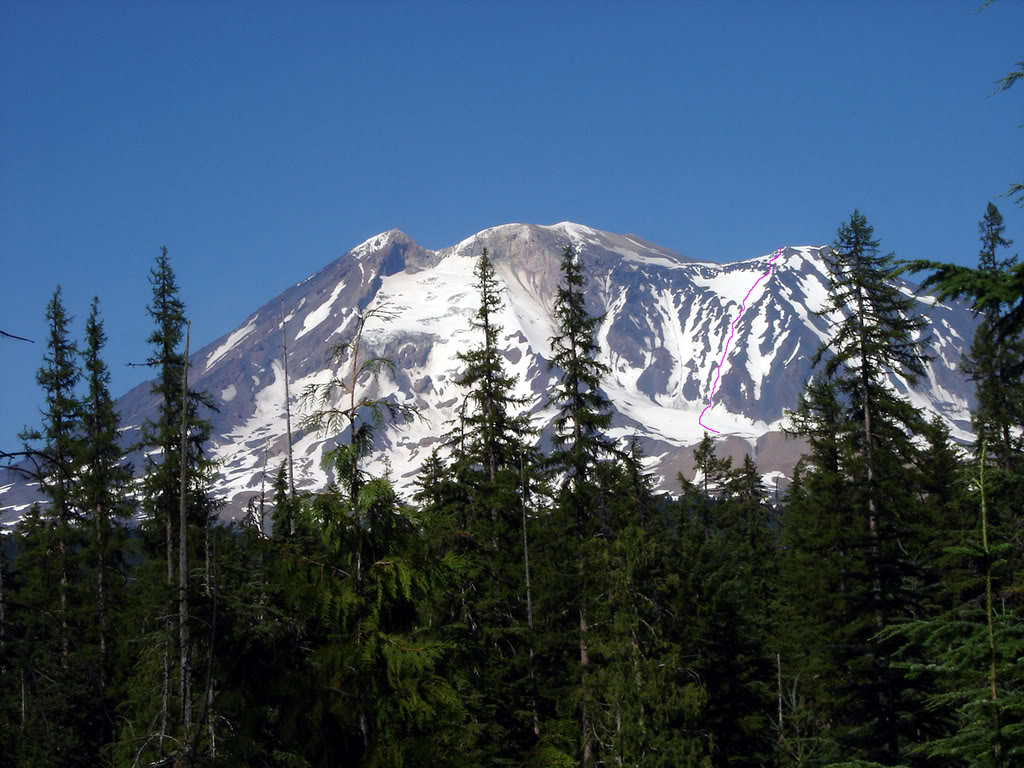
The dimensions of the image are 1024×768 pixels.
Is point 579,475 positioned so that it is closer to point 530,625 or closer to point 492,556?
point 492,556

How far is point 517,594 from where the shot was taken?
27.3m

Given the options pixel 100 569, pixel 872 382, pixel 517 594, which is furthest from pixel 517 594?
pixel 100 569

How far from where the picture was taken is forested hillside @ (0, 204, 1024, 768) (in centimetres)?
1006

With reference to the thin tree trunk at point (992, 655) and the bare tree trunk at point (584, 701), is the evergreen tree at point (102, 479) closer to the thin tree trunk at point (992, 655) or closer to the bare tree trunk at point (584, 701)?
the bare tree trunk at point (584, 701)

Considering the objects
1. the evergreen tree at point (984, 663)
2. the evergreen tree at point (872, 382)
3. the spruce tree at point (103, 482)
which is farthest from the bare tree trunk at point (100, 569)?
the evergreen tree at point (984, 663)

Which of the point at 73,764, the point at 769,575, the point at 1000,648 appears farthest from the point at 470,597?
the point at 769,575

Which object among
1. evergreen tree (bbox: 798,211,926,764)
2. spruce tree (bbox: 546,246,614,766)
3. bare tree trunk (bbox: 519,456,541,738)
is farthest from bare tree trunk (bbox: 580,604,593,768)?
evergreen tree (bbox: 798,211,926,764)

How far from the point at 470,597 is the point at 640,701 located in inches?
173

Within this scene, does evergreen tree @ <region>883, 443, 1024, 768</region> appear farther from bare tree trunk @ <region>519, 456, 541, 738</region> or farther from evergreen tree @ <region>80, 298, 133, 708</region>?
evergreen tree @ <region>80, 298, 133, 708</region>

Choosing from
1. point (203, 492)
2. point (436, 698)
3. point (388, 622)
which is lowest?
point (436, 698)

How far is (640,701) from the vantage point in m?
22.4

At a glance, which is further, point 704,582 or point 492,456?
point 704,582

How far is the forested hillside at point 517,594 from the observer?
10062 mm

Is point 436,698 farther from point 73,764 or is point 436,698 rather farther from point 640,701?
point 73,764
